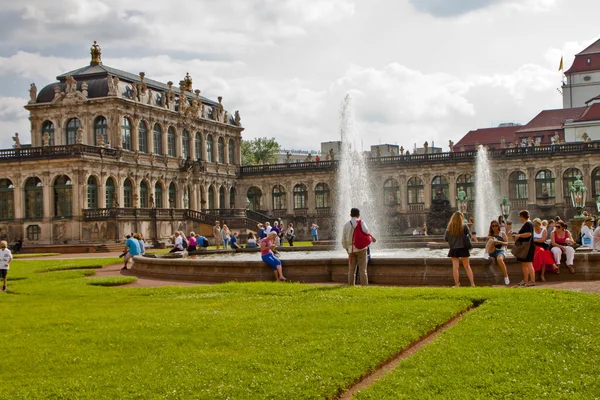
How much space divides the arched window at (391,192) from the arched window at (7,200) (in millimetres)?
33958

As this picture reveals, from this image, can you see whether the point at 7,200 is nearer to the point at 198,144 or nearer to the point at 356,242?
the point at 198,144

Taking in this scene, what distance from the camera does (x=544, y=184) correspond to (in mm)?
69188

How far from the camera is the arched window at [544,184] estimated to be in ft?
226

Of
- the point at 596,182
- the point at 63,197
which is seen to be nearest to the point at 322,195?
the point at 596,182

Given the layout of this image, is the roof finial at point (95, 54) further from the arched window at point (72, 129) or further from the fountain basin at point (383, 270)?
the fountain basin at point (383, 270)

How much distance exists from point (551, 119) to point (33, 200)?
60.1 meters

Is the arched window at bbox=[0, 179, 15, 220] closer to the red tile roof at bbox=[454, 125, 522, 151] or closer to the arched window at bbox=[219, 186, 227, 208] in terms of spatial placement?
the arched window at bbox=[219, 186, 227, 208]

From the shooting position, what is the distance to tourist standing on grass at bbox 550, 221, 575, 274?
1886 cm

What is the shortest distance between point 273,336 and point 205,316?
2631 mm

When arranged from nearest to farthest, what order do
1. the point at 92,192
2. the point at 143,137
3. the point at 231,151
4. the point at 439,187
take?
the point at 92,192 < the point at 143,137 < the point at 439,187 < the point at 231,151

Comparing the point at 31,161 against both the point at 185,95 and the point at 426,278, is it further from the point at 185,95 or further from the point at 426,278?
the point at 426,278

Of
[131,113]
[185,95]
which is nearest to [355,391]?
[131,113]

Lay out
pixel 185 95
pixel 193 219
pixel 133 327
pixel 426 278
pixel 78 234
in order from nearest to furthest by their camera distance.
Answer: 1. pixel 133 327
2. pixel 426 278
3. pixel 78 234
4. pixel 193 219
5. pixel 185 95

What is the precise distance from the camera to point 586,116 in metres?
85.4
